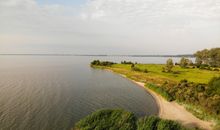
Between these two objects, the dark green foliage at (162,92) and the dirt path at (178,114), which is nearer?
the dirt path at (178,114)

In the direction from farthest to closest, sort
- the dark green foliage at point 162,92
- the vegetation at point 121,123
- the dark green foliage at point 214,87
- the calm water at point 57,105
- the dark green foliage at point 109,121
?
the dark green foliage at point 162,92, the dark green foliage at point 214,87, the calm water at point 57,105, the dark green foliage at point 109,121, the vegetation at point 121,123

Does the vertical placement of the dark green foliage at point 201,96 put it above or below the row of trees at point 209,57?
below

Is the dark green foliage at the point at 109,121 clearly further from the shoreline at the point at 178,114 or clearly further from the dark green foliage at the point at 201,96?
the dark green foliage at the point at 201,96

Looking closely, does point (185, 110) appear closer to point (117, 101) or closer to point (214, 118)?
point (214, 118)

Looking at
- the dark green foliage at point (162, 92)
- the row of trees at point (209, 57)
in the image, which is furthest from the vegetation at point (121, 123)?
the row of trees at point (209, 57)

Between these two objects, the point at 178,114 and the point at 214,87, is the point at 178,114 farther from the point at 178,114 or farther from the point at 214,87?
the point at 214,87

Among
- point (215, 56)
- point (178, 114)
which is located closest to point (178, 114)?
point (178, 114)

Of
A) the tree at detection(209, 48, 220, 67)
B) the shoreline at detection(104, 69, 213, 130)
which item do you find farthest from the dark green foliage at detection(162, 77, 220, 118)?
the tree at detection(209, 48, 220, 67)
